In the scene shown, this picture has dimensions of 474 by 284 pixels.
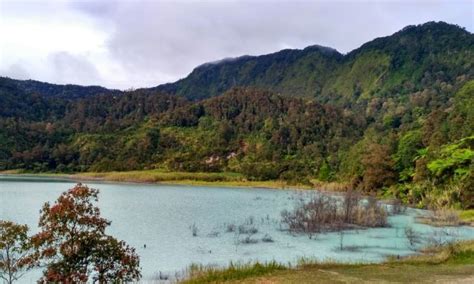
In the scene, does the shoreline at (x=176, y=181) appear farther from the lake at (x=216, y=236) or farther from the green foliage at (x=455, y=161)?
the lake at (x=216, y=236)

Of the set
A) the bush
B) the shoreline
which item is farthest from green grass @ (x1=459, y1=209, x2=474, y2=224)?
the shoreline

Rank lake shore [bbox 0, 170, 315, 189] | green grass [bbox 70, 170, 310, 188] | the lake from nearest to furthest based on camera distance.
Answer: the lake, lake shore [bbox 0, 170, 315, 189], green grass [bbox 70, 170, 310, 188]

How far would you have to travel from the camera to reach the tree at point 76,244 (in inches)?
604

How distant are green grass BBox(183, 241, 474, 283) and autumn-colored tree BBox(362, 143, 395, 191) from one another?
178 feet

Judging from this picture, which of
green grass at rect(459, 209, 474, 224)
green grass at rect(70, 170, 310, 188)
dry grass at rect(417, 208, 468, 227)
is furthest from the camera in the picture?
green grass at rect(70, 170, 310, 188)

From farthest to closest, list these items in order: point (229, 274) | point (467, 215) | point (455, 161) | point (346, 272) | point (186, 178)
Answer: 1. point (186, 178)
2. point (455, 161)
3. point (467, 215)
4. point (346, 272)
5. point (229, 274)

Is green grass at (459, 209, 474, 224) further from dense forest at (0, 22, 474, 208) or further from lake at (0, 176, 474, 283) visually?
lake at (0, 176, 474, 283)

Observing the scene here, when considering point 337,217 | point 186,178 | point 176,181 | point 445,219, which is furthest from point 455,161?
point 186,178

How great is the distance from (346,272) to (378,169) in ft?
193

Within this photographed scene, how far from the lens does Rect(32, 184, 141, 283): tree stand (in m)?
15.3

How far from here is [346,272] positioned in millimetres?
19594

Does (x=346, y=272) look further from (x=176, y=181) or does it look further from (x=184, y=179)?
(x=184, y=179)

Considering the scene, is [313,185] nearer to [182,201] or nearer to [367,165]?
[367,165]

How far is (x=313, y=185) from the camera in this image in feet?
325
